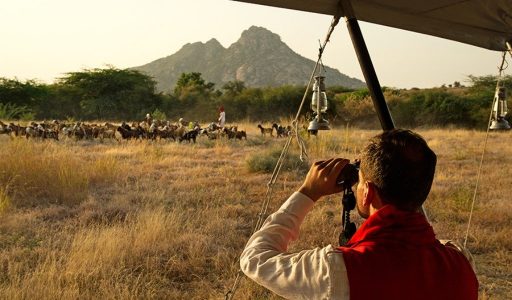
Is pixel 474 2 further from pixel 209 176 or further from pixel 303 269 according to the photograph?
pixel 209 176

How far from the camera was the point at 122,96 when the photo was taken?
39.5 m

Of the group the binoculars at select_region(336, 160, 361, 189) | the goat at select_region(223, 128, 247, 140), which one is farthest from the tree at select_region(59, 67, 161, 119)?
the binoculars at select_region(336, 160, 361, 189)

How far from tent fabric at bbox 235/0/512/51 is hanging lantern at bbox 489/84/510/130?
54cm

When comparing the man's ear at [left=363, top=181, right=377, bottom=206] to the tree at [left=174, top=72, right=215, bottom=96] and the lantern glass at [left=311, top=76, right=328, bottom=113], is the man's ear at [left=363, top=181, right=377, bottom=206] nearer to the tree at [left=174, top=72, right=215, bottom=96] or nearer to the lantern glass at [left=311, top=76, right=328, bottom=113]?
the lantern glass at [left=311, top=76, right=328, bottom=113]

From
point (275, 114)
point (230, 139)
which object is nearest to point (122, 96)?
point (275, 114)

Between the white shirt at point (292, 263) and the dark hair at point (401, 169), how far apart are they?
8.4 inches

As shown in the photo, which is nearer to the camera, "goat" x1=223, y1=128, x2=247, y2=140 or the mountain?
"goat" x1=223, y1=128, x2=247, y2=140

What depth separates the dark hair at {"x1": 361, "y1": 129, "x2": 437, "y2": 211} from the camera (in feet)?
3.84

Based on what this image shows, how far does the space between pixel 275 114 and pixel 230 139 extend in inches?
805

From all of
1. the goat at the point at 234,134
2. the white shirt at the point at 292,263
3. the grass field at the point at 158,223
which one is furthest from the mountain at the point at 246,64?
the white shirt at the point at 292,263

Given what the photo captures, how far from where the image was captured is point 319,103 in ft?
9.60

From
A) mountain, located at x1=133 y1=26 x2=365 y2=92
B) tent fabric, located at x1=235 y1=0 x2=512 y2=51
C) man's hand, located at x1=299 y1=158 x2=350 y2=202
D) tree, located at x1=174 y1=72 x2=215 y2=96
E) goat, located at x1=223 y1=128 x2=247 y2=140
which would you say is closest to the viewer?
man's hand, located at x1=299 y1=158 x2=350 y2=202

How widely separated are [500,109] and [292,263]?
356 centimetres

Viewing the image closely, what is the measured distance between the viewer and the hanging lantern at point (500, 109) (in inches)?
153
